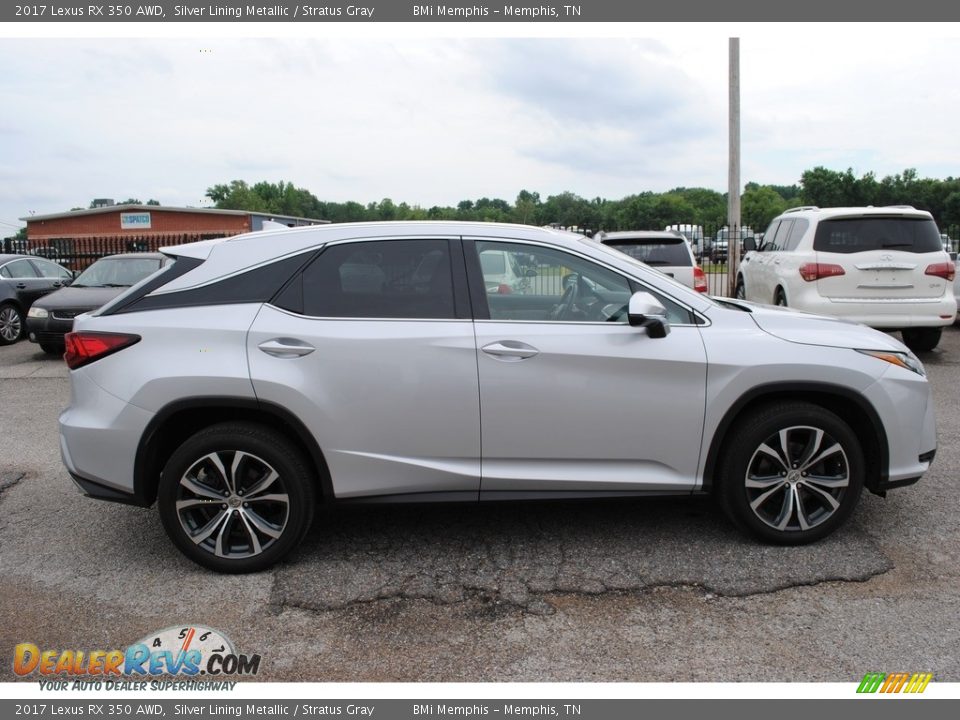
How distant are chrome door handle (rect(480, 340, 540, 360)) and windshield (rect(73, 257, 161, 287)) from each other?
375 inches

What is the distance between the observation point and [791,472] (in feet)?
12.8

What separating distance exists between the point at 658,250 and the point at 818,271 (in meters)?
2.30

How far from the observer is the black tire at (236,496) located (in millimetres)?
3682

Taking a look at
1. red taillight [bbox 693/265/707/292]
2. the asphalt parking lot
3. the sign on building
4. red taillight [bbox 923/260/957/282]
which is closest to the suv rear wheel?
the asphalt parking lot

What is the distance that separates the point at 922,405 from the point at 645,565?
5.55 ft

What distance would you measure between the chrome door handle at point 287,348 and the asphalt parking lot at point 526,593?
1.10m

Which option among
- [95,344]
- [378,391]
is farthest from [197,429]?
[378,391]

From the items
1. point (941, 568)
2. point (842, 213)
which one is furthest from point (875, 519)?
point (842, 213)

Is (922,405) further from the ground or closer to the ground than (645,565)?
further from the ground

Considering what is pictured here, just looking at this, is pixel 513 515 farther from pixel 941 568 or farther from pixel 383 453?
pixel 941 568

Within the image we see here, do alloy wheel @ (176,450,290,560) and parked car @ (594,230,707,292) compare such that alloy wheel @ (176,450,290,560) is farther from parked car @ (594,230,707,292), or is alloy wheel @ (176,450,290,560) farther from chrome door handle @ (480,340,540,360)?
parked car @ (594,230,707,292)

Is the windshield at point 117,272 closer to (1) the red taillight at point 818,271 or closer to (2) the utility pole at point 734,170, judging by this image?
(1) the red taillight at point 818,271

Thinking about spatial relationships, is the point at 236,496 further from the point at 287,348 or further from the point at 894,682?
the point at 894,682

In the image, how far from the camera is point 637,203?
92.5 m
